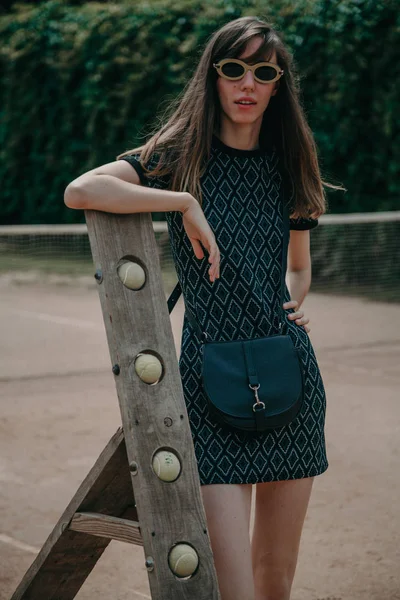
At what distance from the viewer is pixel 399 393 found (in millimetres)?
7570

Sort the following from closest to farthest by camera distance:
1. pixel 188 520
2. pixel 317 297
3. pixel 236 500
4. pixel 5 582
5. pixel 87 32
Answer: pixel 188 520, pixel 236 500, pixel 5 582, pixel 317 297, pixel 87 32

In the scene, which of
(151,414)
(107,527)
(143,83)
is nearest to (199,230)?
(151,414)

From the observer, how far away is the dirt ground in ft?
14.5

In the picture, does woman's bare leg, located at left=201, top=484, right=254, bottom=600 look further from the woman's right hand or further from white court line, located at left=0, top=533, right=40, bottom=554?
white court line, located at left=0, top=533, right=40, bottom=554

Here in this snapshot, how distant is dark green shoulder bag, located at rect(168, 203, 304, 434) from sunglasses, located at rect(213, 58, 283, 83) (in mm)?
633

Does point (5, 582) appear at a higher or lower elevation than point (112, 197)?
lower

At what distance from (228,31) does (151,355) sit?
980mm

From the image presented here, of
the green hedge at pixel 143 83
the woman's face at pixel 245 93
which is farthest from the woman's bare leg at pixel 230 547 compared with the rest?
the green hedge at pixel 143 83

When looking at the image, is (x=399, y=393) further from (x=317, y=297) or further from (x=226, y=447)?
(x=226, y=447)

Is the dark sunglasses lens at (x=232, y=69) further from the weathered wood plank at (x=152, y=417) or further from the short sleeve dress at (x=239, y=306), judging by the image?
the weathered wood plank at (x=152, y=417)

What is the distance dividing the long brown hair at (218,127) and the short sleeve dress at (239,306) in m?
0.06

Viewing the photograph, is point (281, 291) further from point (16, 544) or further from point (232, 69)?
point (16, 544)

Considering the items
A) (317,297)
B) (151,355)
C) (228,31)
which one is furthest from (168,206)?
(317,297)

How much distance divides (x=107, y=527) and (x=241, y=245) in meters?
0.84
